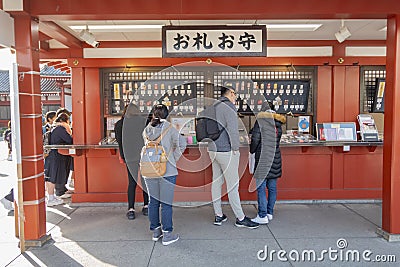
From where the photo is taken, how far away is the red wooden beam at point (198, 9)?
369 cm

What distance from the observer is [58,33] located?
15.3ft

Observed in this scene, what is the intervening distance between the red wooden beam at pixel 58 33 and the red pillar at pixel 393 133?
3918 millimetres

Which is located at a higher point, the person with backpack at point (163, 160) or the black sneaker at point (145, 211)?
the person with backpack at point (163, 160)

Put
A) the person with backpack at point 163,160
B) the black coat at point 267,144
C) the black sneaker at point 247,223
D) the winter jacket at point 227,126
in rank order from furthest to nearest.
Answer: the black coat at point 267,144 < the black sneaker at point 247,223 < the winter jacket at point 227,126 < the person with backpack at point 163,160

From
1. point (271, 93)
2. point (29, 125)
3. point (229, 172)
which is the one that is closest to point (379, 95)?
point (271, 93)

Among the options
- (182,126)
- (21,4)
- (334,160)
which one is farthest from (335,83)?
(21,4)

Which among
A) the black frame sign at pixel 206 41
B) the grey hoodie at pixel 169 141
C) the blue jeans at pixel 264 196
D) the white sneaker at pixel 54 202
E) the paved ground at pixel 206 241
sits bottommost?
the paved ground at pixel 206 241

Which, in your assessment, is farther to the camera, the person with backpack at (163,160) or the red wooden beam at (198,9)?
the person with backpack at (163,160)

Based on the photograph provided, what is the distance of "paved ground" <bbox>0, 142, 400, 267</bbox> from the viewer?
138 inches

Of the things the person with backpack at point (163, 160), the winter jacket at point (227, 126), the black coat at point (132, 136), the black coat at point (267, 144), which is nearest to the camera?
the person with backpack at point (163, 160)

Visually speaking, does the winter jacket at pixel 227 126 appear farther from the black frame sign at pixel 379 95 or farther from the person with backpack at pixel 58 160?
the black frame sign at pixel 379 95

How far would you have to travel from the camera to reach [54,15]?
3.73 metres

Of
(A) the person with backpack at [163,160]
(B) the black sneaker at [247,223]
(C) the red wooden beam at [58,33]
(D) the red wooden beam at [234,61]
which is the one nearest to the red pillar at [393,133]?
(B) the black sneaker at [247,223]

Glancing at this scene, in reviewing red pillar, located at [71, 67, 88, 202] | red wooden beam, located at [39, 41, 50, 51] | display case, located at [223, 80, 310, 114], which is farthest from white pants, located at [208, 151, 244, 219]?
red wooden beam, located at [39, 41, 50, 51]
